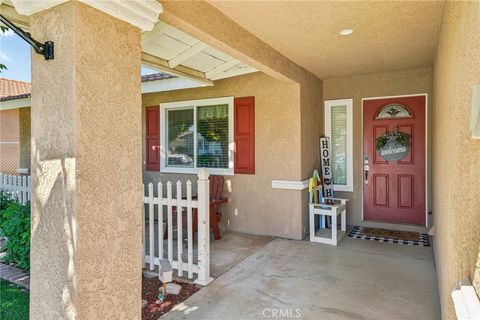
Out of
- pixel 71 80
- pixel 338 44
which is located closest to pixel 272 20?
pixel 338 44

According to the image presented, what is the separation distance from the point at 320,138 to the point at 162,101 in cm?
338

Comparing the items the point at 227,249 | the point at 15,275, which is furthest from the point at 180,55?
the point at 15,275

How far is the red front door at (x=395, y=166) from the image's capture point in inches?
215

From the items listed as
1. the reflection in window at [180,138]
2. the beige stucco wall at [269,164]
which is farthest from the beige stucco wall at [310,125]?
the reflection in window at [180,138]

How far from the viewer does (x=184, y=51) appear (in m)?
4.06

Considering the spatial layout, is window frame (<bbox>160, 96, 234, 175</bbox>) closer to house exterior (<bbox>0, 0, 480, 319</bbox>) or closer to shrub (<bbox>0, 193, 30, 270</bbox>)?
house exterior (<bbox>0, 0, 480, 319</bbox>)

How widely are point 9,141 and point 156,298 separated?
7.98m

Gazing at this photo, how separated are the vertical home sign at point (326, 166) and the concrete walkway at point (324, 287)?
1.45 m

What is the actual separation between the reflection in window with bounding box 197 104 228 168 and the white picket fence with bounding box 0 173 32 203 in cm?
302

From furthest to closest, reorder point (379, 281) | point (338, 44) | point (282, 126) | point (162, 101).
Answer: point (162, 101), point (282, 126), point (338, 44), point (379, 281)

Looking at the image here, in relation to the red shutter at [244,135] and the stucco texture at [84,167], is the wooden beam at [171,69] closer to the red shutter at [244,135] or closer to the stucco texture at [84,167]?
the red shutter at [244,135]

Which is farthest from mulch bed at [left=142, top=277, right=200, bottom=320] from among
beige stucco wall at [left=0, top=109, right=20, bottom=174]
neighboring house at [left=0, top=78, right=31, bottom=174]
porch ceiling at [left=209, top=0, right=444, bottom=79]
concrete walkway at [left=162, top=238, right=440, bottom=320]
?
beige stucco wall at [left=0, top=109, right=20, bottom=174]

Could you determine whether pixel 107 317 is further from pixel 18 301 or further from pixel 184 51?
pixel 184 51

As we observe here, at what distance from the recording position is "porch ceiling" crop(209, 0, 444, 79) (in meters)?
2.95
